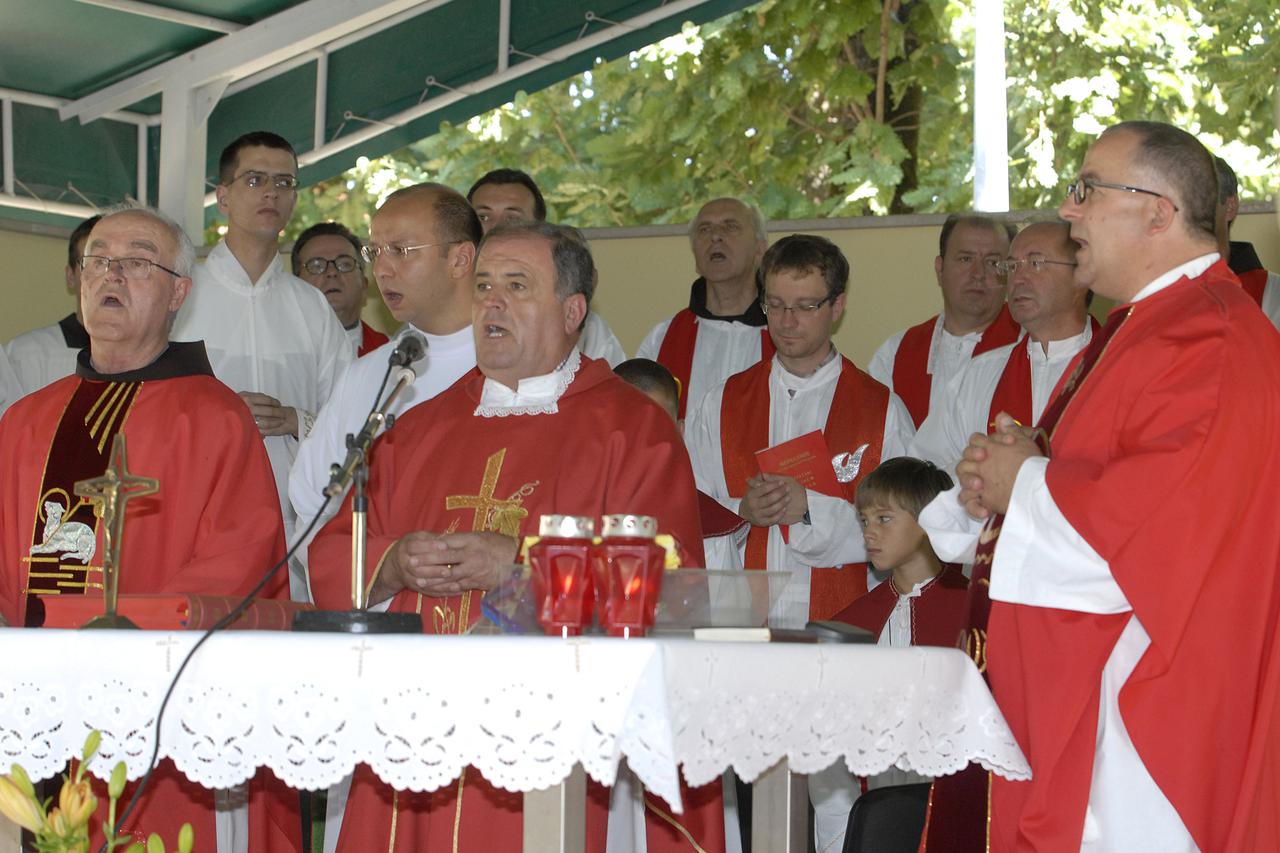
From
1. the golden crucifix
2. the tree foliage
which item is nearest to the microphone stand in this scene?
the golden crucifix

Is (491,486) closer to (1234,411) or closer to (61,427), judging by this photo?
(61,427)

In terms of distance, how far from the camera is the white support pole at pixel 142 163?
962 cm

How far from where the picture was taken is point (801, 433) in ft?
21.3

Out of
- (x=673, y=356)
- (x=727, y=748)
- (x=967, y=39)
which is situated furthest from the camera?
(x=967, y=39)

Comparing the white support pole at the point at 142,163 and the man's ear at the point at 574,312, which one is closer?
the man's ear at the point at 574,312

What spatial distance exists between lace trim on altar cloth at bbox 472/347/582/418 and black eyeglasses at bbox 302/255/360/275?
9.30 ft

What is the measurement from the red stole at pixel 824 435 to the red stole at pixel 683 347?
52cm

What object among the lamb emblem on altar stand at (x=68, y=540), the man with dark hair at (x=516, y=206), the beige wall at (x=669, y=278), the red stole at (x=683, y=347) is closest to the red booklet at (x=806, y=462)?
the man with dark hair at (x=516, y=206)

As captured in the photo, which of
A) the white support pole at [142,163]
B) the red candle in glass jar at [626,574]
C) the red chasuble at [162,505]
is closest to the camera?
the red candle in glass jar at [626,574]

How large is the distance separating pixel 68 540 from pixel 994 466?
2.37 metres

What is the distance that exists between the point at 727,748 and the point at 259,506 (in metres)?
1.94

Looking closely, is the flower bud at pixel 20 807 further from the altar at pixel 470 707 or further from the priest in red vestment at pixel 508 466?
the priest in red vestment at pixel 508 466

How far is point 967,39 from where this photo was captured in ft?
39.8

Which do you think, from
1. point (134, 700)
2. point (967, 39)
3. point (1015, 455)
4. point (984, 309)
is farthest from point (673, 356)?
point (967, 39)
